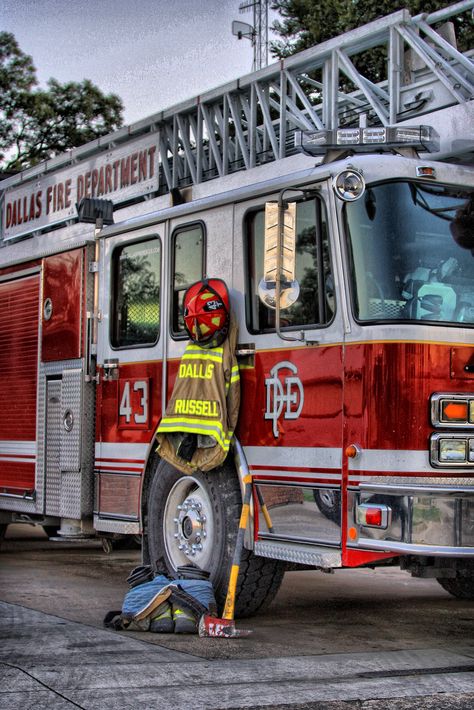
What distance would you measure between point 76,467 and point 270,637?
8.55 feet

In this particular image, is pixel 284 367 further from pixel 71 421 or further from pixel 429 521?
pixel 71 421

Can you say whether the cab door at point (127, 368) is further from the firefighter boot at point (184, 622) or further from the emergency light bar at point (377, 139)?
the emergency light bar at point (377, 139)

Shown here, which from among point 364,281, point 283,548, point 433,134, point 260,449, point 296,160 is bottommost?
point 283,548

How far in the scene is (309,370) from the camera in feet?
22.0

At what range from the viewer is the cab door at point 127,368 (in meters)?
8.15

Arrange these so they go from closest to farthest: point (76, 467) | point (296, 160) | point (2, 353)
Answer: point (76, 467), point (2, 353), point (296, 160)

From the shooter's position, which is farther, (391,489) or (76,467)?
(76,467)

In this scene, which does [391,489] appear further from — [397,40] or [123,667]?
[397,40]

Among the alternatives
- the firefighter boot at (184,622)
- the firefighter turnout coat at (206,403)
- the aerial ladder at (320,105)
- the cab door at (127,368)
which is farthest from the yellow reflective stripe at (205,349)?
the aerial ladder at (320,105)

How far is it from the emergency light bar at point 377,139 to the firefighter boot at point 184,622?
282cm

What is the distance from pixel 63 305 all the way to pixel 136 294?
993mm

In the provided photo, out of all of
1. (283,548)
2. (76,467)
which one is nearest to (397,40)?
(76,467)

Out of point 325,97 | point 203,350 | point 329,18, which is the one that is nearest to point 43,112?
point 329,18

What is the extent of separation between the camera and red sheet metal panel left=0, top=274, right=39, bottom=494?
9742mm
